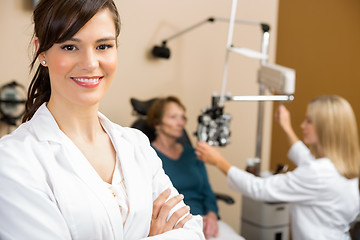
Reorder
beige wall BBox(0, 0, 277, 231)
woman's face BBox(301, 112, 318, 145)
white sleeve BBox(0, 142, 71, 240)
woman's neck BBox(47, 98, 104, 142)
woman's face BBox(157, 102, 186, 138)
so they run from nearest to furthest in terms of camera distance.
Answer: white sleeve BBox(0, 142, 71, 240), woman's neck BBox(47, 98, 104, 142), beige wall BBox(0, 0, 277, 231), woman's face BBox(301, 112, 318, 145), woman's face BBox(157, 102, 186, 138)

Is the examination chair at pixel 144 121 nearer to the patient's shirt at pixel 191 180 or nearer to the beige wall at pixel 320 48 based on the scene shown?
the patient's shirt at pixel 191 180

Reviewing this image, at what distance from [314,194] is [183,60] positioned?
112 centimetres

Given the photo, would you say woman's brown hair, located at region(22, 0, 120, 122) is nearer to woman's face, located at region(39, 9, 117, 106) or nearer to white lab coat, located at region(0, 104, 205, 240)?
woman's face, located at region(39, 9, 117, 106)

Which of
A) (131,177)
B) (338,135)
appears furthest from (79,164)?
(338,135)

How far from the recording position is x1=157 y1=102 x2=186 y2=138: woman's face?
221cm

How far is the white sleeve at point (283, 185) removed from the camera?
196cm

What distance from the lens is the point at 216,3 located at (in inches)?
106

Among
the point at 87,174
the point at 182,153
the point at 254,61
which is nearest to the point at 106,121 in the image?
the point at 87,174

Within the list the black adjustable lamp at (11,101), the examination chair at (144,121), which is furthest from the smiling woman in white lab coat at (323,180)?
the black adjustable lamp at (11,101)

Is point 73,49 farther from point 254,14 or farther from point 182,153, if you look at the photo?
point 254,14

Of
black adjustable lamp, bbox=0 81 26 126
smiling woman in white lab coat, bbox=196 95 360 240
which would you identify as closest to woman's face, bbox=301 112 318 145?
smiling woman in white lab coat, bbox=196 95 360 240

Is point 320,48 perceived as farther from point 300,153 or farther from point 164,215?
point 164,215

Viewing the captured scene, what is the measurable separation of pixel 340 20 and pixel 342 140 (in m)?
1.27

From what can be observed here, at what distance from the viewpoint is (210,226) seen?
2.12m
